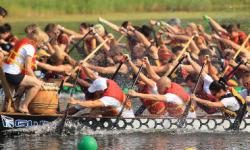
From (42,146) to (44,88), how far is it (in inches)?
53.9

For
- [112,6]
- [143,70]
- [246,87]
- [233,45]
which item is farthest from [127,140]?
[112,6]

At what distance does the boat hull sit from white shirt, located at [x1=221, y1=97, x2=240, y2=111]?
221mm

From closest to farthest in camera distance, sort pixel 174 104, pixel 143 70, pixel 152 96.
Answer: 1. pixel 152 96
2. pixel 174 104
3. pixel 143 70

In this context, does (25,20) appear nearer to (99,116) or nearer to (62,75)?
(62,75)

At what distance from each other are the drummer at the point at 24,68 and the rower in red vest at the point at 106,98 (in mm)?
713

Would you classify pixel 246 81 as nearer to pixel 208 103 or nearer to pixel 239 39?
pixel 208 103

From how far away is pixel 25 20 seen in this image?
1617 inches

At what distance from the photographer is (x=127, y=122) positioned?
17.3m

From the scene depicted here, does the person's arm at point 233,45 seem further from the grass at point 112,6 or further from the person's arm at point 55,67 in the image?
the grass at point 112,6

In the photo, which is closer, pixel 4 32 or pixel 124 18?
pixel 4 32

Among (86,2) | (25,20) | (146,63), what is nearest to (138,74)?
(146,63)

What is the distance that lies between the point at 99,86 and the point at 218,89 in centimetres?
201

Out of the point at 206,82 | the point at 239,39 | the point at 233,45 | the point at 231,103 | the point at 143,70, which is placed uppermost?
the point at 239,39

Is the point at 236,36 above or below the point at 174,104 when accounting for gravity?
above
